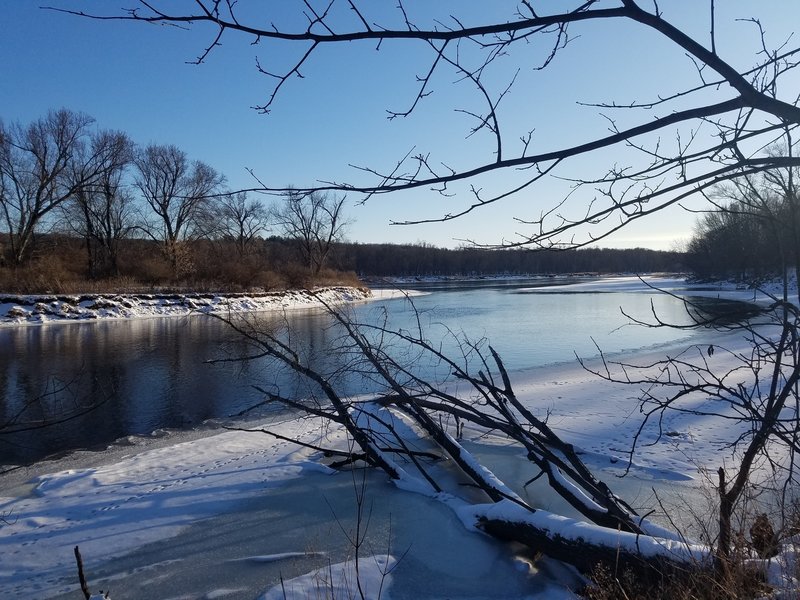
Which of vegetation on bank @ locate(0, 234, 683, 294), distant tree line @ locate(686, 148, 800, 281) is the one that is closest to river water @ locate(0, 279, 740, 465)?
distant tree line @ locate(686, 148, 800, 281)

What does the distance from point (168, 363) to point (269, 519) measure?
9.95 metres

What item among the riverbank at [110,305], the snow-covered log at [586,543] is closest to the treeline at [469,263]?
the riverbank at [110,305]

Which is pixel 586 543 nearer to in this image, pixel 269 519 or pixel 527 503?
pixel 527 503

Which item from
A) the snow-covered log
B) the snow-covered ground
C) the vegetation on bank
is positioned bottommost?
the snow-covered ground

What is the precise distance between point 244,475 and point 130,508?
1239 millimetres

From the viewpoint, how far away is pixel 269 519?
5129mm

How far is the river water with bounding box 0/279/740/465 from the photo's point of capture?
8.16 metres

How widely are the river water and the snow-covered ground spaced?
0.92m

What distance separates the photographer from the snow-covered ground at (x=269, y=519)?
402 cm

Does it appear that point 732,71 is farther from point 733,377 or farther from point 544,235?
point 733,377

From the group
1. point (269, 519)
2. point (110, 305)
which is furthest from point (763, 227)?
point (110, 305)

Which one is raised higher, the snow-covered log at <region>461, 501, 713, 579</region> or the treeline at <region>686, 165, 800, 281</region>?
the treeline at <region>686, 165, 800, 281</region>

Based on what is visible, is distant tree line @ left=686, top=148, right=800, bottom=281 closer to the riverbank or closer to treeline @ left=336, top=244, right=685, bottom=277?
the riverbank

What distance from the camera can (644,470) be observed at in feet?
20.4
